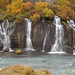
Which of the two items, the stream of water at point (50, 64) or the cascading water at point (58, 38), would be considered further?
the cascading water at point (58, 38)

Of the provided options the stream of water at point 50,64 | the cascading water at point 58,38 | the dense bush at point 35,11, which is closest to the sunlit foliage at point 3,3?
the dense bush at point 35,11

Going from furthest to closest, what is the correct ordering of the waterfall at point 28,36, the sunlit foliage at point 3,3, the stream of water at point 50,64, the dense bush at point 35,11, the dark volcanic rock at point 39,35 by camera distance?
the sunlit foliage at point 3,3 → the dense bush at point 35,11 → the waterfall at point 28,36 → the dark volcanic rock at point 39,35 → the stream of water at point 50,64

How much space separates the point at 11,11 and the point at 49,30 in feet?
37.7

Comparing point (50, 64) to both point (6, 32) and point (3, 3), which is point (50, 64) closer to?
point (6, 32)

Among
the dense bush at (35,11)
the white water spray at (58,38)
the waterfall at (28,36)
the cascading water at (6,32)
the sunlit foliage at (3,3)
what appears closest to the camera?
the white water spray at (58,38)

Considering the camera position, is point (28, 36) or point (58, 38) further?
point (28, 36)

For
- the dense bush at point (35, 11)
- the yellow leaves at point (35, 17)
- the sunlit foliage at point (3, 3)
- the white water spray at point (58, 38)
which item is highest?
the sunlit foliage at point (3, 3)

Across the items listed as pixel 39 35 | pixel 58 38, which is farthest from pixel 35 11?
pixel 58 38

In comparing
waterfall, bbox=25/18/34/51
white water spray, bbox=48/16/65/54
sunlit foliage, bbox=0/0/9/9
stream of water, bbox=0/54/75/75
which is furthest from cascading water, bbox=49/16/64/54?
sunlit foliage, bbox=0/0/9/9

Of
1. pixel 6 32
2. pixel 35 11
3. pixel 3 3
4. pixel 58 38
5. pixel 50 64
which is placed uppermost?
pixel 3 3

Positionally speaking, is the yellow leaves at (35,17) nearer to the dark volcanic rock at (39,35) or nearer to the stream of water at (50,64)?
the dark volcanic rock at (39,35)

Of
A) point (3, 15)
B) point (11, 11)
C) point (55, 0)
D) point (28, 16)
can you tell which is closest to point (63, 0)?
point (55, 0)

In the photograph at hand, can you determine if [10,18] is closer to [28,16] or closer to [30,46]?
[28,16]

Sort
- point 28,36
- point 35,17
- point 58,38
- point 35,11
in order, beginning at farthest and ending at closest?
1. point 35,11
2. point 28,36
3. point 35,17
4. point 58,38
